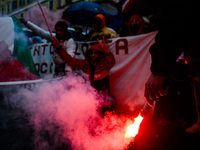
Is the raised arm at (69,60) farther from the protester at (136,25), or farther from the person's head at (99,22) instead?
the protester at (136,25)

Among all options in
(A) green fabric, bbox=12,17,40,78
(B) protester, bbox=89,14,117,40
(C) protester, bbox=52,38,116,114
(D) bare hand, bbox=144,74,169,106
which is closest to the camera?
(D) bare hand, bbox=144,74,169,106

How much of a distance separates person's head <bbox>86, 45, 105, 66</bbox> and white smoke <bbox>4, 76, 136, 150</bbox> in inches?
20.1

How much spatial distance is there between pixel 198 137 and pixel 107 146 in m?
1.80

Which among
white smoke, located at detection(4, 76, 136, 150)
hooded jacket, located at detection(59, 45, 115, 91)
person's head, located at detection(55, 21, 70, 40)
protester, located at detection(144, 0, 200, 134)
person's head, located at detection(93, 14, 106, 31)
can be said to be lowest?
white smoke, located at detection(4, 76, 136, 150)

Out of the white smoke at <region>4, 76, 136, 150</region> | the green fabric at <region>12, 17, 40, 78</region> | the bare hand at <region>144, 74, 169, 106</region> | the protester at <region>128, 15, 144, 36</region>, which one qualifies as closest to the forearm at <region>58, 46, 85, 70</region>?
the white smoke at <region>4, 76, 136, 150</region>

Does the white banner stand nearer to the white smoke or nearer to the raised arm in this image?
the raised arm

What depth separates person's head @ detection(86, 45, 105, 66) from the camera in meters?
3.66

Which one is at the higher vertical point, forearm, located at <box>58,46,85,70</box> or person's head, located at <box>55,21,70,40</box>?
person's head, located at <box>55,21,70,40</box>

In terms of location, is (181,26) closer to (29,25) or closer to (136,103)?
(136,103)

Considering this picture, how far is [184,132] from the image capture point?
320cm

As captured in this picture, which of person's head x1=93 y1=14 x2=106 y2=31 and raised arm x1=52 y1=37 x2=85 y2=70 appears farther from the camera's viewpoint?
person's head x1=93 y1=14 x2=106 y2=31

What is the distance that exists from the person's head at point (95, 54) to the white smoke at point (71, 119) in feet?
1.68

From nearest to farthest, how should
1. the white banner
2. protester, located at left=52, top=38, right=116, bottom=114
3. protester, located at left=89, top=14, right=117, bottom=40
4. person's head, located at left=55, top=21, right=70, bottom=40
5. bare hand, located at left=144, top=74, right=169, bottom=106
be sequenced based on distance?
bare hand, located at left=144, top=74, right=169, bottom=106
protester, located at left=52, top=38, right=116, bottom=114
the white banner
person's head, located at left=55, top=21, right=70, bottom=40
protester, located at left=89, top=14, right=117, bottom=40

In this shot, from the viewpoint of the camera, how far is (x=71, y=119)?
2949mm
